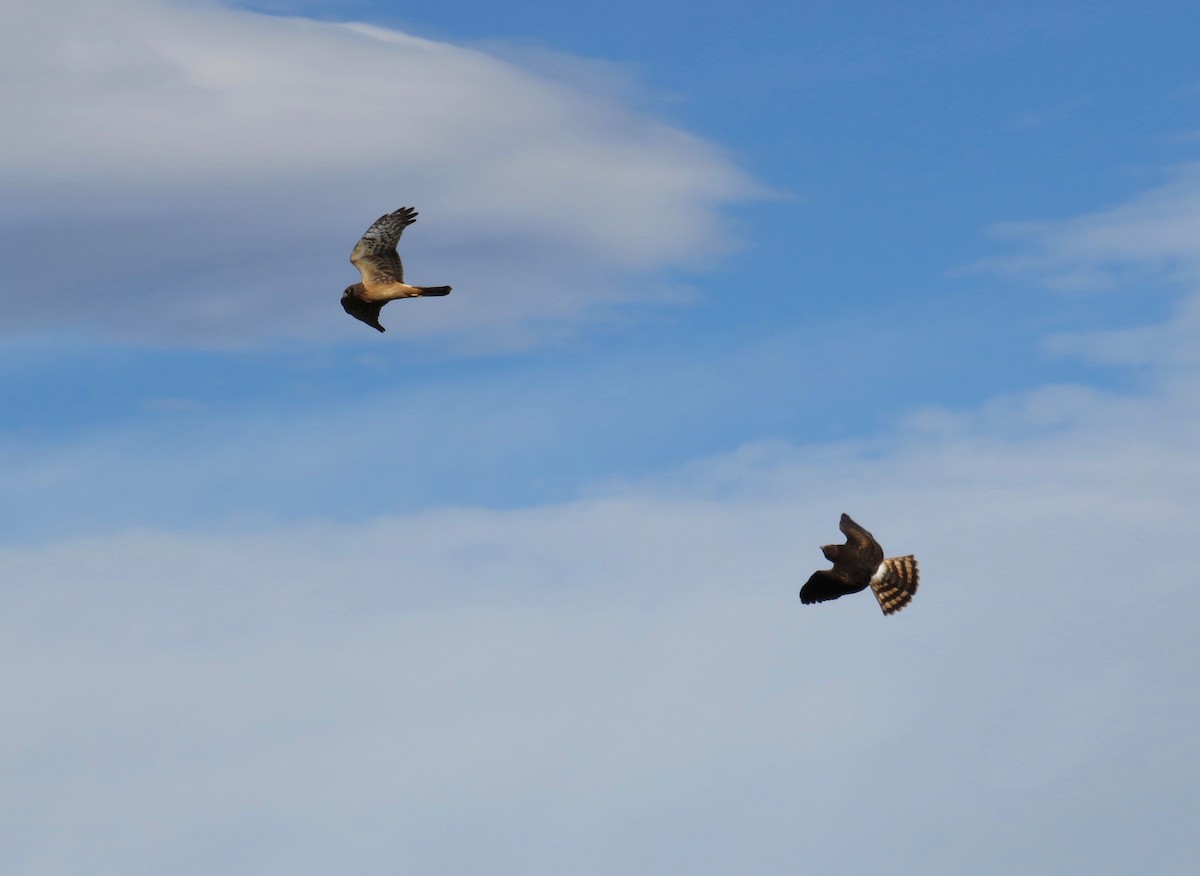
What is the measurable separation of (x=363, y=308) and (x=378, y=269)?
1030 millimetres

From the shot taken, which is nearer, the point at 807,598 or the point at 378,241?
the point at 807,598

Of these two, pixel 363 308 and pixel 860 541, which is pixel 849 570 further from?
pixel 363 308

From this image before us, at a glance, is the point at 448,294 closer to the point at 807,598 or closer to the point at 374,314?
the point at 374,314

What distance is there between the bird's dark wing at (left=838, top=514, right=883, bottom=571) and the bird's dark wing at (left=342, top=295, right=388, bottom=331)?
485 inches

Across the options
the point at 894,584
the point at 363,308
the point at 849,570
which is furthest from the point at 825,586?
the point at 363,308

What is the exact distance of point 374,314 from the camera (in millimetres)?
40375

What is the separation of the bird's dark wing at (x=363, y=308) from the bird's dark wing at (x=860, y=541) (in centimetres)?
1231

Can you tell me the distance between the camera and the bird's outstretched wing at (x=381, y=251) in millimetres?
40312

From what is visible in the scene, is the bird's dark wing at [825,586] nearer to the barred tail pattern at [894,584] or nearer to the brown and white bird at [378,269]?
the barred tail pattern at [894,584]

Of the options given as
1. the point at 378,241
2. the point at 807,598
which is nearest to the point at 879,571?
the point at 807,598

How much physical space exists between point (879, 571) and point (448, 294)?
12.0 meters

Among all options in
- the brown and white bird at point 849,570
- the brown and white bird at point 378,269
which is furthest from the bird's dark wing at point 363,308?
the brown and white bird at point 849,570

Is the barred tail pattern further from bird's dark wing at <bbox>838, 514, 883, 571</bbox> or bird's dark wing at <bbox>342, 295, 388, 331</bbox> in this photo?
bird's dark wing at <bbox>342, 295, 388, 331</bbox>

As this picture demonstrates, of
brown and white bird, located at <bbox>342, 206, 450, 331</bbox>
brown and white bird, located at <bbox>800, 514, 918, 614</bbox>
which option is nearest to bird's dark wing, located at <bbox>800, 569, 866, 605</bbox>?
brown and white bird, located at <bbox>800, 514, 918, 614</bbox>
